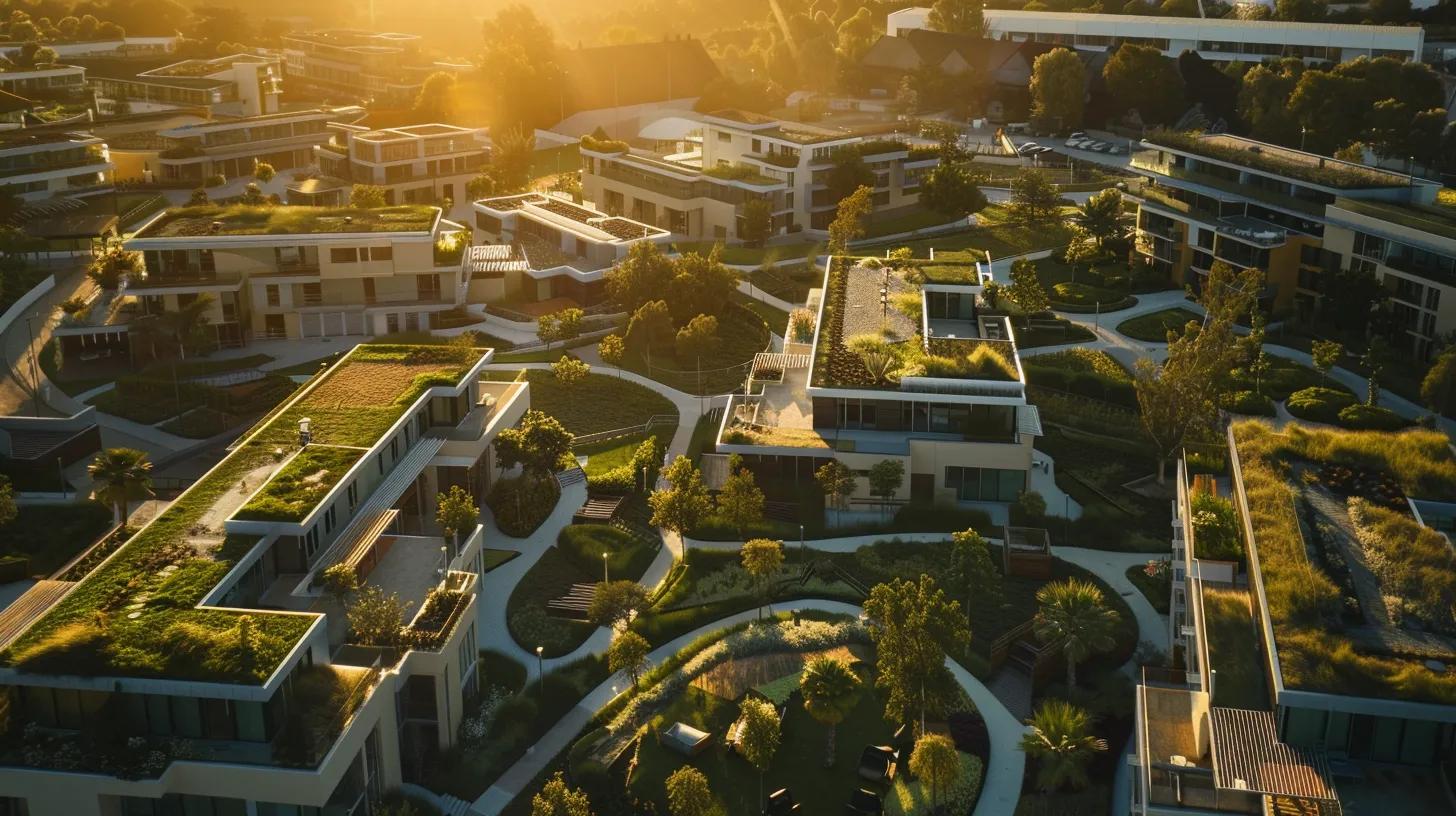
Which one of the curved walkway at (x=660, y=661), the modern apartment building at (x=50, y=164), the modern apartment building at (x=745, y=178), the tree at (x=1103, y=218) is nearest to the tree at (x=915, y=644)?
the curved walkway at (x=660, y=661)

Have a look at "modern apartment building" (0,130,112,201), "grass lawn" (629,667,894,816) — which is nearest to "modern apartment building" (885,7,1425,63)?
"modern apartment building" (0,130,112,201)

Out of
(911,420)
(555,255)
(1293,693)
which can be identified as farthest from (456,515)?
Result: (555,255)

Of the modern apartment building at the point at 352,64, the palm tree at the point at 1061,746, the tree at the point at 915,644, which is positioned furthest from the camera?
the modern apartment building at the point at 352,64

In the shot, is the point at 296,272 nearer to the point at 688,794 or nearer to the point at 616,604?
the point at 616,604

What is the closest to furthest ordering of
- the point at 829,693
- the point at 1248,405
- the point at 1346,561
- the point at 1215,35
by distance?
the point at 1346,561, the point at 829,693, the point at 1248,405, the point at 1215,35

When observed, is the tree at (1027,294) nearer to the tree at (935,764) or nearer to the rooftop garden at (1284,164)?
the rooftop garden at (1284,164)

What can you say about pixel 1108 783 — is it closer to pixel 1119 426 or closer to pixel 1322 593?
pixel 1322 593
